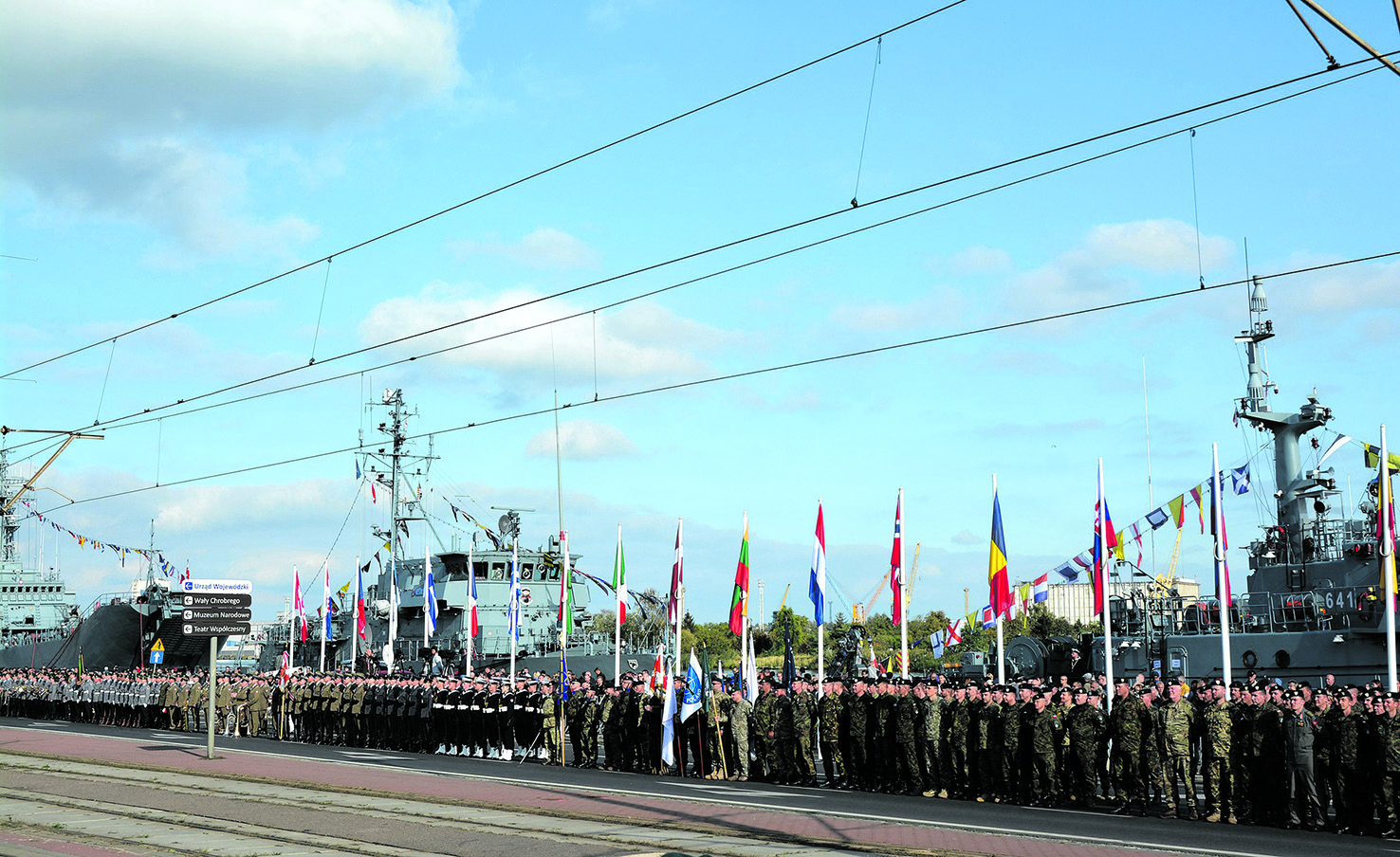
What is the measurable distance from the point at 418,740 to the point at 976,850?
1770 centimetres

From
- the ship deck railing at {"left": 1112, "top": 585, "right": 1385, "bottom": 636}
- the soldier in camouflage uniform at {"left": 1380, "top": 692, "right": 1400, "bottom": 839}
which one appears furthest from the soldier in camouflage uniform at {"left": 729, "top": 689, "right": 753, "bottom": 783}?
the ship deck railing at {"left": 1112, "top": 585, "right": 1385, "bottom": 636}

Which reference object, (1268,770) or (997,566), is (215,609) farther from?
(1268,770)

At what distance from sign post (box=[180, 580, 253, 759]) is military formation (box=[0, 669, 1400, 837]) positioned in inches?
186

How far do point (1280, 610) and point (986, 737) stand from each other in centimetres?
1320

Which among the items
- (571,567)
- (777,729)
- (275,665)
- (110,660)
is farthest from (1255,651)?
(110,660)

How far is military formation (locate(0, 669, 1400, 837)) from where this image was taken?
13.8m

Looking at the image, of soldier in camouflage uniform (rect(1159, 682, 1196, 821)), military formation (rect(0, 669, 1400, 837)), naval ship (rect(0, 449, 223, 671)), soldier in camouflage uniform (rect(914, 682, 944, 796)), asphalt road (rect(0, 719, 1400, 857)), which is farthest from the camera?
naval ship (rect(0, 449, 223, 671))

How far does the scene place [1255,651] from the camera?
2562 centimetres

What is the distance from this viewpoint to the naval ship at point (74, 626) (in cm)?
5412

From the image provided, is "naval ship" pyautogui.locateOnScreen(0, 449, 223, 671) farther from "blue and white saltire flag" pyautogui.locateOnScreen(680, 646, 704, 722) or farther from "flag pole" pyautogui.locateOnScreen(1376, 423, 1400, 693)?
"flag pole" pyautogui.locateOnScreen(1376, 423, 1400, 693)

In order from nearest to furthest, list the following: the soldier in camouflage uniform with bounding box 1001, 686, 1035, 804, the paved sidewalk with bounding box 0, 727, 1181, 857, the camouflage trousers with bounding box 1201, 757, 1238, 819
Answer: the paved sidewalk with bounding box 0, 727, 1181, 857 → the camouflage trousers with bounding box 1201, 757, 1238, 819 → the soldier in camouflage uniform with bounding box 1001, 686, 1035, 804

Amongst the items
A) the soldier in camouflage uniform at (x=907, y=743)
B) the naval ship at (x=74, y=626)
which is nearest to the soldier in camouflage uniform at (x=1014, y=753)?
the soldier in camouflage uniform at (x=907, y=743)

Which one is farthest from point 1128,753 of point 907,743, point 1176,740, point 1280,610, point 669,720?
point 1280,610

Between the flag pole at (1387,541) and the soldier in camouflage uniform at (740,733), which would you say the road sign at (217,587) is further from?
the flag pole at (1387,541)
